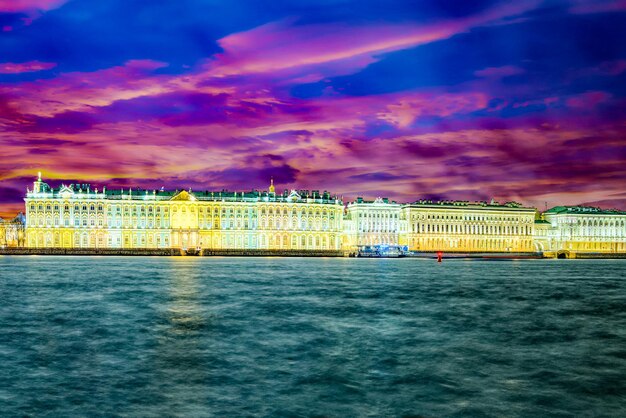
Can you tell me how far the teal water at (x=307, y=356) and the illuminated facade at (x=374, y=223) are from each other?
100488mm

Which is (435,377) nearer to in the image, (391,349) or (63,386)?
(391,349)

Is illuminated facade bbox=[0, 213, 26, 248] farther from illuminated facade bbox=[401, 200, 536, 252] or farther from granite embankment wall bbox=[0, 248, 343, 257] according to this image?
illuminated facade bbox=[401, 200, 536, 252]

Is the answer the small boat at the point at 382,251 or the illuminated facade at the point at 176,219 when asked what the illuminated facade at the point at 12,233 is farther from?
the small boat at the point at 382,251

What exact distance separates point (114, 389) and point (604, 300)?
91.2 feet

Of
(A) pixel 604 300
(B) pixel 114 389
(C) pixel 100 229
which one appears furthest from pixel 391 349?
(C) pixel 100 229

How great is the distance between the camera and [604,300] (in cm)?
3481

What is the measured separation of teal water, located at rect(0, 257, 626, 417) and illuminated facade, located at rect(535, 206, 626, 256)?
11726 cm

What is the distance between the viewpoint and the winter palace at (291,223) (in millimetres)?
118875

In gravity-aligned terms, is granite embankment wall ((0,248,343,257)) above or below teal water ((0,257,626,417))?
above

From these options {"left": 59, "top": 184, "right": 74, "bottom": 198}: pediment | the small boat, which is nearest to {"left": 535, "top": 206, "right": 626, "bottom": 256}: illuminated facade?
the small boat

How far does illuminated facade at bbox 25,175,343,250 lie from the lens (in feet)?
387

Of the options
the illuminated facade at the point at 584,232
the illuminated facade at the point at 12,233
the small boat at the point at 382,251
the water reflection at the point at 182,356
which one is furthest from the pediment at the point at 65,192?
the water reflection at the point at 182,356

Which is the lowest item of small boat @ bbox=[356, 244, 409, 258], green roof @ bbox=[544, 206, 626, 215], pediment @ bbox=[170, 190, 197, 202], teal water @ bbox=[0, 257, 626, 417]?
teal water @ bbox=[0, 257, 626, 417]

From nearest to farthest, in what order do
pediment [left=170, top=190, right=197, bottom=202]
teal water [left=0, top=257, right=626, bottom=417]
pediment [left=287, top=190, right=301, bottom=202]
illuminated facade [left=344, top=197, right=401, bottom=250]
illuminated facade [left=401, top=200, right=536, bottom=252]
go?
teal water [left=0, top=257, right=626, bottom=417] < pediment [left=170, top=190, right=197, bottom=202] < pediment [left=287, top=190, right=301, bottom=202] < illuminated facade [left=344, top=197, right=401, bottom=250] < illuminated facade [left=401, top=200, right=536, bottom=252]
